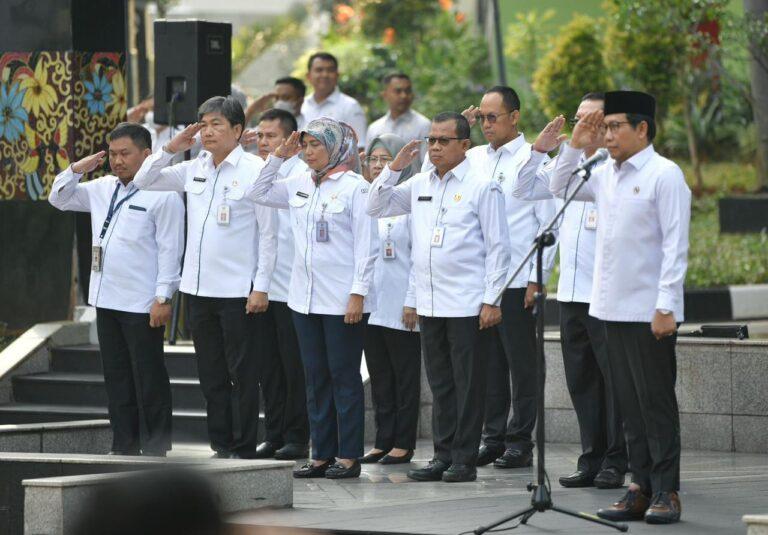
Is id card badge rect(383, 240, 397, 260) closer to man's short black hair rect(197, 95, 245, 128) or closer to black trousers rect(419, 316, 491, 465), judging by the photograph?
black trousers rect(419, 316, 491, 465)

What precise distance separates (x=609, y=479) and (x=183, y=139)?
3338mm

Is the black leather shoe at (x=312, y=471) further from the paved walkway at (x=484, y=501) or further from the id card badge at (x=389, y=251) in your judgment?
the id card badge at (x=389, y=251)

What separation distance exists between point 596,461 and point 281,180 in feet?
8.26

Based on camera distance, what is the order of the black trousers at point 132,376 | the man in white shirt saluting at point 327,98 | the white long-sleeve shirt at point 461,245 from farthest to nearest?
the man in white shirt saluting at point 327,98
the black trousers at point 132,376
the white long-sleeve shirt at point 461,245

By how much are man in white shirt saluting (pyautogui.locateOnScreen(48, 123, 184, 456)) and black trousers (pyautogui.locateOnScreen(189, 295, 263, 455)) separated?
9.4 inches

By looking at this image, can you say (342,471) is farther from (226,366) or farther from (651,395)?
(651,395)

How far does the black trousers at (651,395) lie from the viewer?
6996mm

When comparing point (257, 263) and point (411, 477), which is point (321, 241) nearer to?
point (257, 263)

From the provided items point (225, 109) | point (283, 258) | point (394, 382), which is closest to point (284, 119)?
point (225, 109)

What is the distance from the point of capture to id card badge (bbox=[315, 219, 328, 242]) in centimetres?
885

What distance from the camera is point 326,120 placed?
8.91 m

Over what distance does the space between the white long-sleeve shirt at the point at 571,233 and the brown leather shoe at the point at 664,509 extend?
1530 mm

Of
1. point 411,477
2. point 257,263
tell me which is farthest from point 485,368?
point 257,263

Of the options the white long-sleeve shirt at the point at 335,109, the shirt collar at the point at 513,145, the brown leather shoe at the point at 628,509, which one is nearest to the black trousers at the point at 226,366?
the shirt collar at the point at 513,145
